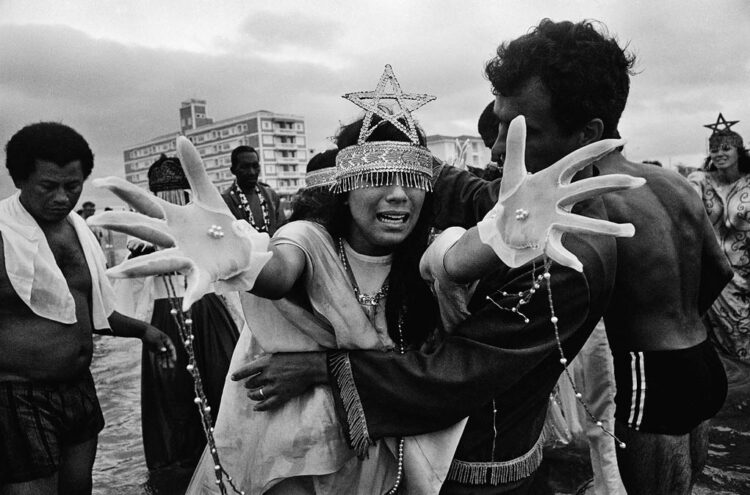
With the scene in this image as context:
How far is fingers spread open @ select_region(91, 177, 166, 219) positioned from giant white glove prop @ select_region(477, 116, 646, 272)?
2.39 feet

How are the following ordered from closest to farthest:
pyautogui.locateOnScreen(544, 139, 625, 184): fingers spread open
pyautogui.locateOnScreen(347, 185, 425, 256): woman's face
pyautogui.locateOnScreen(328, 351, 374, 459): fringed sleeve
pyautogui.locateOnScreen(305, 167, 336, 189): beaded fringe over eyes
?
1. pyautogui.locateOnScreen(544, 139, 625, 184): fingers spread open
2. pyautogui.locateOnScreen(328, 351, 374, 459): fringed sleeve
3. pyautogui.locateOnScreen(347, 185, 425, 256): woman's face
4. pyautogui.locateOnScreen(305, 167, 336, 189): beaded fringe over eyes

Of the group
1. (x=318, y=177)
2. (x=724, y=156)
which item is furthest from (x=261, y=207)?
(x=724, y=156)

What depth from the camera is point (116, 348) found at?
25.2ft

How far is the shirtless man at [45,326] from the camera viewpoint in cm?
222

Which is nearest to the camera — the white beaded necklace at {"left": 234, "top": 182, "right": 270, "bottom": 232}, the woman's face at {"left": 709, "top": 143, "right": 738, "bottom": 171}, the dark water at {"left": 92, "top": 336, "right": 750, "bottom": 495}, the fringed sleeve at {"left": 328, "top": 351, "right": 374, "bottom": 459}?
the fringed sleeve at {"left": 328, "top": 351, "right": 374, "bottom": 459}

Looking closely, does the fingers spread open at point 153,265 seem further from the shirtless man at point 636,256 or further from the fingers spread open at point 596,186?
the fingers spread open at point 596,186

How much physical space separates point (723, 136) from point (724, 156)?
0.18 metres

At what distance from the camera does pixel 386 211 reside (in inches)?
69.9

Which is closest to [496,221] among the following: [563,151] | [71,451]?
[563,151]

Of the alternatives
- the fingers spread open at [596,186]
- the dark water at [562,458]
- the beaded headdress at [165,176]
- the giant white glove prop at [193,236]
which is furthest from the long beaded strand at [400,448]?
the beaded headdress at [165,176]

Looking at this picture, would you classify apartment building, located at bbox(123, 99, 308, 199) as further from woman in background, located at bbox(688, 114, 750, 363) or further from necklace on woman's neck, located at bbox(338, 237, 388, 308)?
necklace on woman's neck, located at bbox(338, 237, 388, 308)

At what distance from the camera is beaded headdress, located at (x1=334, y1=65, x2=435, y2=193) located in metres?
1.77

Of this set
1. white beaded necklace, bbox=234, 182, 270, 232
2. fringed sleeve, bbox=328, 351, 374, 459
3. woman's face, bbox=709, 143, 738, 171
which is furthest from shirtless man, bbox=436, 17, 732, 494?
woman's face, bbox=709, 143, 738, 171

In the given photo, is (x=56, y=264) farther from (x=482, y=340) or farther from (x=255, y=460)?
(x=482, y=340)
